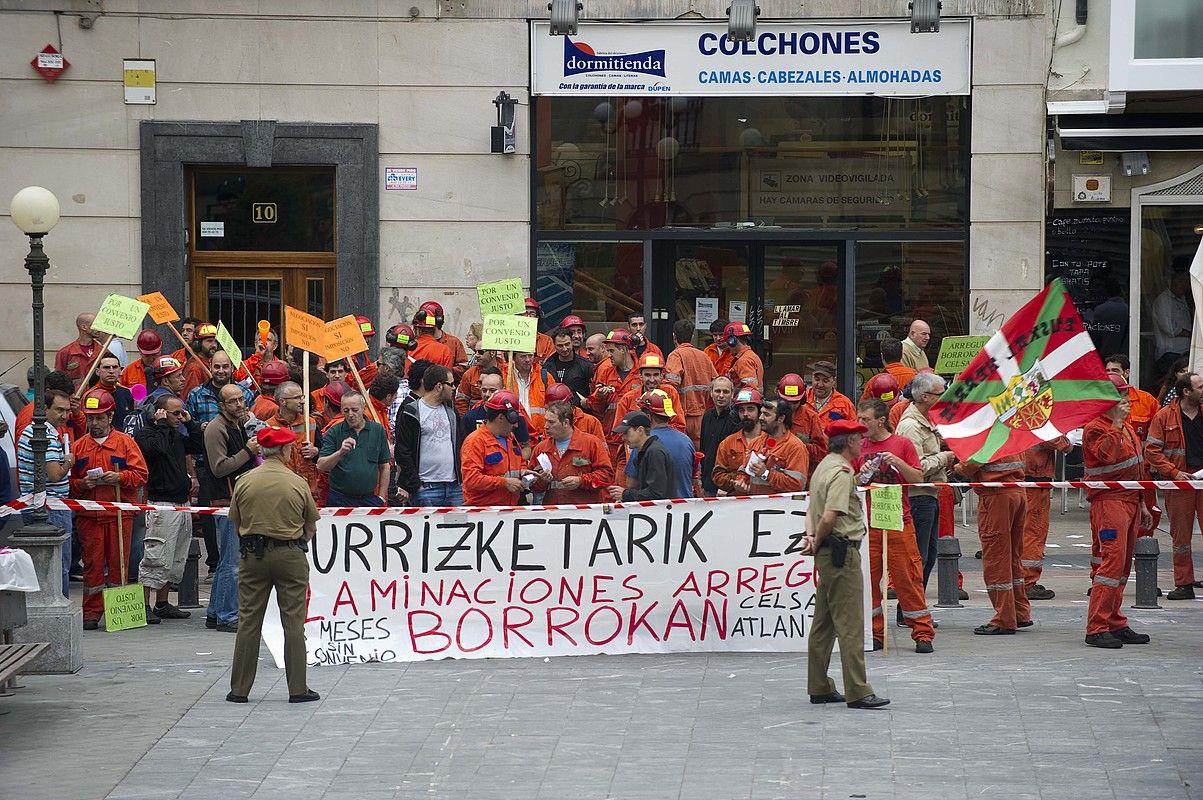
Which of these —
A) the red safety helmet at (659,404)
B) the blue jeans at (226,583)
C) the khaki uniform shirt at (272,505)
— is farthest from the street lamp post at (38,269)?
the red safety helmet at (659,404)

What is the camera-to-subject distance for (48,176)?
727 inches

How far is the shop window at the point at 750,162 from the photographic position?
1891 cm

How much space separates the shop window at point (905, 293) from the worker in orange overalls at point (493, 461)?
8290 millimetres

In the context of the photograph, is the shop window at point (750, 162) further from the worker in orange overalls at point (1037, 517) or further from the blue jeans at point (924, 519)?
the blue jeans at point (924, 519)

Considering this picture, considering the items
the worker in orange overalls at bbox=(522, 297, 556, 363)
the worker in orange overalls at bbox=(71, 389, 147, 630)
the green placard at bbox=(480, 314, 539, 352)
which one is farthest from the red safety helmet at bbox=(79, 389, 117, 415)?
the worker in orange overalls at bbox=(522, 297, 556, 363)

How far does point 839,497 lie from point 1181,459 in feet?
17.4

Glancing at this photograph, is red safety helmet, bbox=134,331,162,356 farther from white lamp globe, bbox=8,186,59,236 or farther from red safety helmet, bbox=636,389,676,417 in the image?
red safety helmet, bbox=636,389,676,417

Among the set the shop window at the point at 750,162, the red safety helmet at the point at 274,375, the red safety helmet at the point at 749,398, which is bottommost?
the red safety helmet at the point at 749,398

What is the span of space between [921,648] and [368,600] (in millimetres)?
3740

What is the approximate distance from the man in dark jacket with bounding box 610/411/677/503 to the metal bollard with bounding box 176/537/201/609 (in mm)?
3706

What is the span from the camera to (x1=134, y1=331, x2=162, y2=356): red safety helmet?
643 inches

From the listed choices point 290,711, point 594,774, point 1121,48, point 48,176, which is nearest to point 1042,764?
point 594,774

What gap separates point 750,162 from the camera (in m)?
19.1

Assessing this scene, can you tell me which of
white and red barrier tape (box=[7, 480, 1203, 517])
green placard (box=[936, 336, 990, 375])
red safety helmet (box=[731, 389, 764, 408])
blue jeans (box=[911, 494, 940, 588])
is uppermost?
green placard (box=[936, 336, 990, 375])
